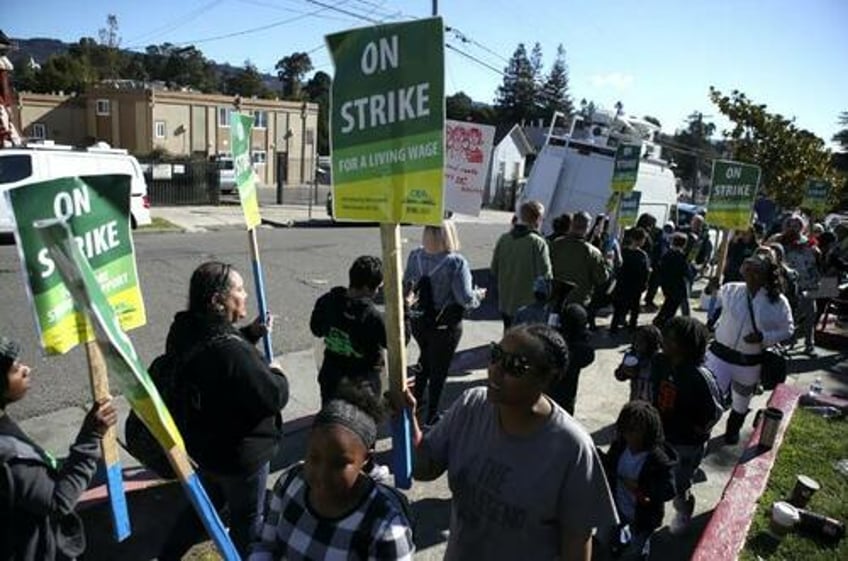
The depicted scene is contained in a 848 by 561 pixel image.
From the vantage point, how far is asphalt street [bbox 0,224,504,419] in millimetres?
6520

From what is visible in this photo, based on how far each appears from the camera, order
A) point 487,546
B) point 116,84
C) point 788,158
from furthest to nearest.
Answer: point 116,84 → point 788,158 → point 487,546

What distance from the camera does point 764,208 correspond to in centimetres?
2019

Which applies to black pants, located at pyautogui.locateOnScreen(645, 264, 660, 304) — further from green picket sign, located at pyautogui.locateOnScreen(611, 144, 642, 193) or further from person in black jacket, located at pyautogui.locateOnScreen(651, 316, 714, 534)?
person in black jacket, located at pyautogui.locateOnScreen(651, 316, 714, 534)

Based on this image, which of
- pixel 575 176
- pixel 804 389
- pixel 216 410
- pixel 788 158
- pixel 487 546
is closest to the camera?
pixel 487 546

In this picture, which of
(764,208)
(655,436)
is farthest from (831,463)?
(764,208)

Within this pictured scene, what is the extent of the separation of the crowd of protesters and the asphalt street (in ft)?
10.7

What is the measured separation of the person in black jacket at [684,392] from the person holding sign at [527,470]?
209cm

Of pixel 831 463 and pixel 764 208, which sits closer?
pixel 831 463

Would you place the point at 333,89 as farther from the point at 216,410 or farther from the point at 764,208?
the point at 764,208

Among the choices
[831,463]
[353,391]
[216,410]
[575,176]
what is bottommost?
[831,463]

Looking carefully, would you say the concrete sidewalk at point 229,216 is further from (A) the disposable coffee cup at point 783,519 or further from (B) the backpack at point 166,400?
(B) the backpack at point 166,400

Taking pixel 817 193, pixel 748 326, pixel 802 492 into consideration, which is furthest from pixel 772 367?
pixel 817 193

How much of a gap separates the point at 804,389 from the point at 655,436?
4.76 meters

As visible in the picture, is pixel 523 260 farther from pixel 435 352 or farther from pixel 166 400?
pixel 166 400
